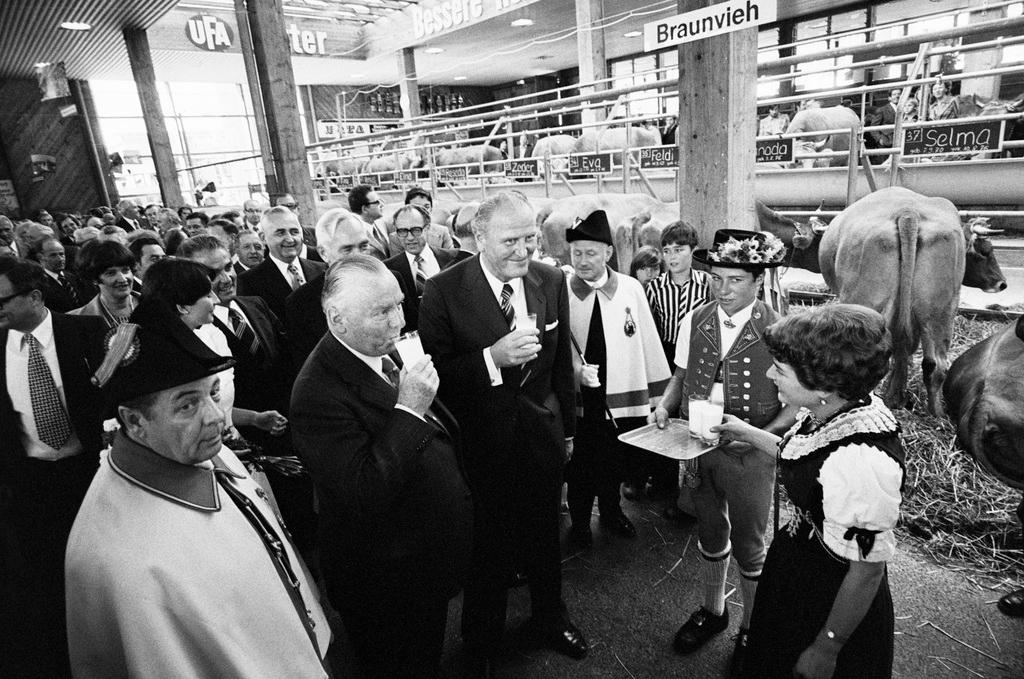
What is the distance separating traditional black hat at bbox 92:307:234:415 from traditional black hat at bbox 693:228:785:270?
196cm

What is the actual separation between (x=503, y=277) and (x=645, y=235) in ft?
15.1

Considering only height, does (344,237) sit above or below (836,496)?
above

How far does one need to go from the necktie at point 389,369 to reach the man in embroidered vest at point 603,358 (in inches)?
45.6

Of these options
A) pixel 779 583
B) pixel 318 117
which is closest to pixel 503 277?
pixel 779 583

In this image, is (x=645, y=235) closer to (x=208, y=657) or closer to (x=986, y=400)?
(x=986, y=400)

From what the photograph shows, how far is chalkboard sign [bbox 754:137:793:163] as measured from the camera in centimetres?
552

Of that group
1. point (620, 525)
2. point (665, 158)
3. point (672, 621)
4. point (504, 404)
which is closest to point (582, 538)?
point (620, 525)

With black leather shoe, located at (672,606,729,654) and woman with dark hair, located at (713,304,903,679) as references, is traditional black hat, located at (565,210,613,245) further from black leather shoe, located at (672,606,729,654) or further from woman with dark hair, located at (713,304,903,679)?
black leather shoe, located at (672,606,729,654)

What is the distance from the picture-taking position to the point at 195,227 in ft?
24.1

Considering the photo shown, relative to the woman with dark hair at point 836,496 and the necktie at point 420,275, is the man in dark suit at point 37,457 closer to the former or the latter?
the necktie at point 420,275

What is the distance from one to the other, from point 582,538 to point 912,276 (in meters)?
3.30

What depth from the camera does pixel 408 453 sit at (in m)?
1.87

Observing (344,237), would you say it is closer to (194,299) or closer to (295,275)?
(295,275)

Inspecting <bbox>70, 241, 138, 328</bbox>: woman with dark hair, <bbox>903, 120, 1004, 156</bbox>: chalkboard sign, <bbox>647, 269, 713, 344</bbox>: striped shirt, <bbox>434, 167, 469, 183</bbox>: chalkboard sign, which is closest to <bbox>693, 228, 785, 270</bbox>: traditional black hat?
<bbox>647, 269, 713, 344</bbox>: striped shirt
